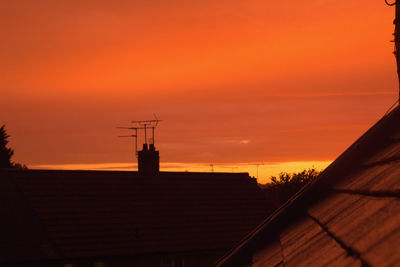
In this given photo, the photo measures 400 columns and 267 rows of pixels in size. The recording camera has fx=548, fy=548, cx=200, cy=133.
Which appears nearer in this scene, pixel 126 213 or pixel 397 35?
pixel 397 35

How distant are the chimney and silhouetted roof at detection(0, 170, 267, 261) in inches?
18.1

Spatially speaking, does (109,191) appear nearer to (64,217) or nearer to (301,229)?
(64,217)

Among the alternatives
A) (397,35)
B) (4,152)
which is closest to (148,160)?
(397,35)

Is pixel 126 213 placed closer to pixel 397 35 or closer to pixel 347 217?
pixel 397 35

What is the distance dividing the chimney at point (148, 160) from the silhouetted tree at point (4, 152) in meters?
41.0

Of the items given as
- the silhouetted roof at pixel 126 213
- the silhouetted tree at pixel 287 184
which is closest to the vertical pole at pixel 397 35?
the silhouetted roof at pixel 126 213

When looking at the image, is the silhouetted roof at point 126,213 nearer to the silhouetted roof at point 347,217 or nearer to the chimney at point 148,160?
the chimney at point 148,160

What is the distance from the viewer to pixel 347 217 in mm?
2518

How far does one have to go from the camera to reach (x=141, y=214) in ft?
103

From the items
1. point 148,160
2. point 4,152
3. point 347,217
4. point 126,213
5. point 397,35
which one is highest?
point 4,152

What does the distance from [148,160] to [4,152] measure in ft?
140

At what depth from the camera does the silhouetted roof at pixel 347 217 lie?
1813 millimetres

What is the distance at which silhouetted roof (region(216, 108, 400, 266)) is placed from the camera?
5.95 ft

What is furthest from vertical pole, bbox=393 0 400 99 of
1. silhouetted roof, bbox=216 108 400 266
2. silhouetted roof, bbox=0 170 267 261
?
silhouetted roof, bbox=0 170 267 261
